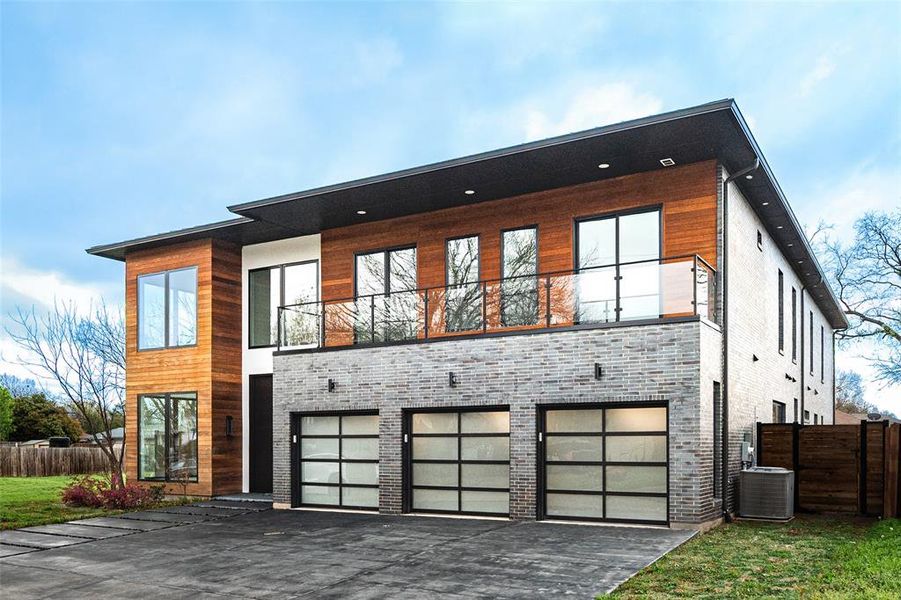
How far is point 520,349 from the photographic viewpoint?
13398mm

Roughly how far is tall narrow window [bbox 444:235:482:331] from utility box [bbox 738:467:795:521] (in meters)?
5.24

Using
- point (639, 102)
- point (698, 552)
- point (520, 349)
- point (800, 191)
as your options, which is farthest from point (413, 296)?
point (800, 191)

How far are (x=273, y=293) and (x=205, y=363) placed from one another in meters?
2.20

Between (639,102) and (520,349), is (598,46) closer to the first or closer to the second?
(639,102)

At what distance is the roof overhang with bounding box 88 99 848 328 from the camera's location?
38.8ft

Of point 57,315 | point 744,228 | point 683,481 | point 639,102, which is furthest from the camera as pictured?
point 639,102

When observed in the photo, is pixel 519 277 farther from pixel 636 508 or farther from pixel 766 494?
pixel 766 494

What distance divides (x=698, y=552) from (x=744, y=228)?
680cm

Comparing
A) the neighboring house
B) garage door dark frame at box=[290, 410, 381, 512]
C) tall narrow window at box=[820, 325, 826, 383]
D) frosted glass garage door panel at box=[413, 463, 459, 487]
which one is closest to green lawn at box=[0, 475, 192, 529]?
the neighboring house

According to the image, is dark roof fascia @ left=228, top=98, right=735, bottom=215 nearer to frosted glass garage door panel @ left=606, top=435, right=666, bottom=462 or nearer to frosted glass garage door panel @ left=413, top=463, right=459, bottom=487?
frosted glass garage door panel @ left=606, top=435, right=666, bottom=462

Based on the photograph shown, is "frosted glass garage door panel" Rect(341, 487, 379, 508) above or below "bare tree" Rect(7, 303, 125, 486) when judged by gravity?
below

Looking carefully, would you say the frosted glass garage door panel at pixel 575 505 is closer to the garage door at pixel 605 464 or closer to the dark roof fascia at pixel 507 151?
the garage door at pixel 605 464

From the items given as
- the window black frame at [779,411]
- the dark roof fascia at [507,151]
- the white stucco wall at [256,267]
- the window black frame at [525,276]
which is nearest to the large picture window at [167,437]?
the white stucco wall at [256,267]

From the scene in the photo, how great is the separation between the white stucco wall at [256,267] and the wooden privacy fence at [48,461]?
11798 mm
